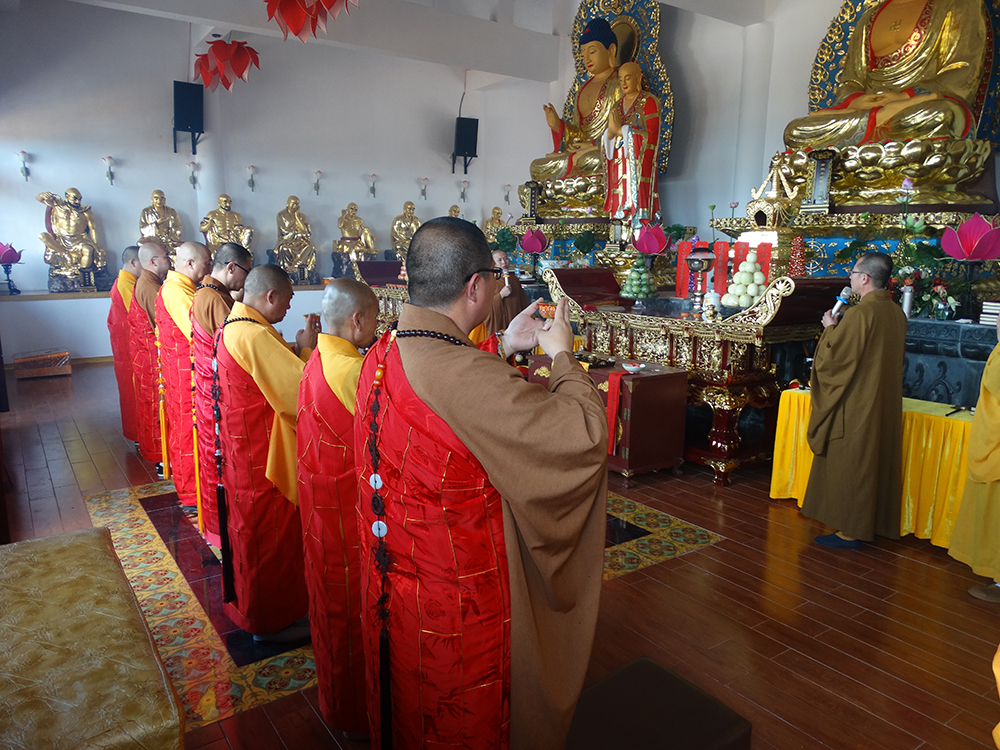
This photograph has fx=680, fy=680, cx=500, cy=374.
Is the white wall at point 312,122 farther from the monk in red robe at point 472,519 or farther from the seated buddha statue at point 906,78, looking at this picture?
the monk in red robe at point 472,519

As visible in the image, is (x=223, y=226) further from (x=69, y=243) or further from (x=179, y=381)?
(x=179, y=381)

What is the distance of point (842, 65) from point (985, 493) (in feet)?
17.9

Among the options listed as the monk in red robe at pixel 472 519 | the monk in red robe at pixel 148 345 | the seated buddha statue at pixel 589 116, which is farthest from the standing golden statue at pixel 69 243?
the monk in red robe at pixel 472 519

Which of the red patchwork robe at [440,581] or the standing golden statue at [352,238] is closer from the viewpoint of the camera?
the red patchwork robe at [440,581]

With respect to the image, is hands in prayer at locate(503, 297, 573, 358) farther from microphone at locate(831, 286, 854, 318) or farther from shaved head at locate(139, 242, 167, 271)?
shaved head at locate(139, 242, 167, 271)

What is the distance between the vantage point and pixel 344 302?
198cm

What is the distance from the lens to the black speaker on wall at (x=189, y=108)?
971cm

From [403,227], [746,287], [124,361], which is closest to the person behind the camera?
[746,287]

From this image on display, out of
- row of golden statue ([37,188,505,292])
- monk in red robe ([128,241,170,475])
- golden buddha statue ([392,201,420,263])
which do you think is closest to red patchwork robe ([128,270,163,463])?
monk in red robe ([128,241,170,475])

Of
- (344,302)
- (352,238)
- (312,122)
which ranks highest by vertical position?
(312,122)

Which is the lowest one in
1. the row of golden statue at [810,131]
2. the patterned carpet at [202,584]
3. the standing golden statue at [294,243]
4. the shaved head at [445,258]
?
the patterned carpet at [202,584]

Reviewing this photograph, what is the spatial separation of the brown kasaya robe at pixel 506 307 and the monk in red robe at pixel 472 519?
376cm

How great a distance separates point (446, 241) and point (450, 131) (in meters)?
12.0

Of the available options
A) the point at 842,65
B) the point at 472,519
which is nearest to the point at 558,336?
the point at 472,519
